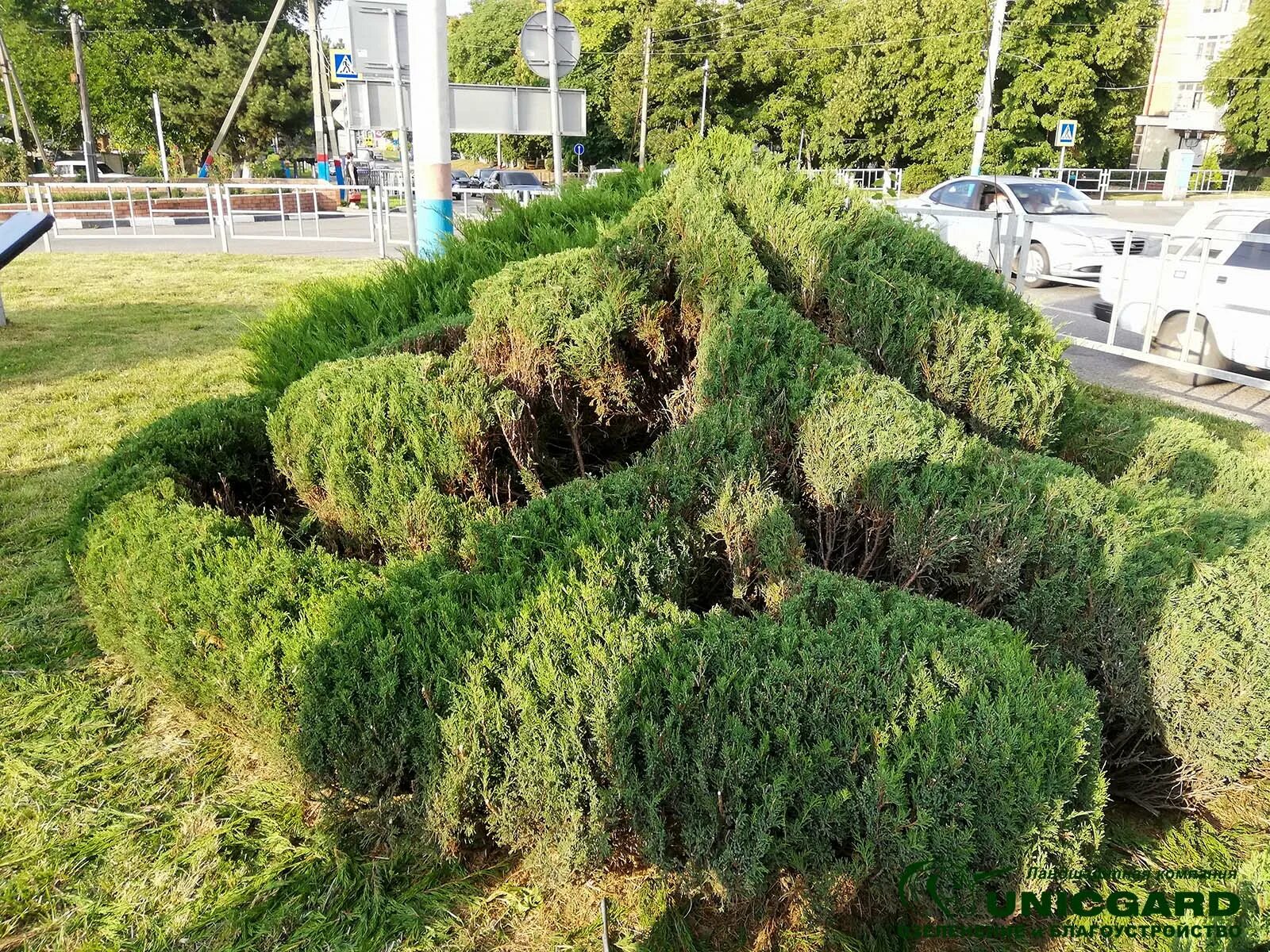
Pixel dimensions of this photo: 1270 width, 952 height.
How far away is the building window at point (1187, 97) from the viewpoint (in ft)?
173

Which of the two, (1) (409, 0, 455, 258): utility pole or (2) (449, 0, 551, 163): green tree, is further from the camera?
(2) (449, 0, 551, 163): green tree

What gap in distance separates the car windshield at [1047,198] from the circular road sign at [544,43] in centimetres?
889

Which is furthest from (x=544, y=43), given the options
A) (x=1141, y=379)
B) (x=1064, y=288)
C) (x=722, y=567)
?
(x=1064, y=288)

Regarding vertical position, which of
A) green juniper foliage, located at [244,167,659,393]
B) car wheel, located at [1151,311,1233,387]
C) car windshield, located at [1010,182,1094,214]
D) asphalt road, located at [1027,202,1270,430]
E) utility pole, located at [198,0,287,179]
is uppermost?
utility pole, located at [198,0,287,179]

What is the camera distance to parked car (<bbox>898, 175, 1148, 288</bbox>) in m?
12.7

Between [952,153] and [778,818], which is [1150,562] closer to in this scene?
[778,818]

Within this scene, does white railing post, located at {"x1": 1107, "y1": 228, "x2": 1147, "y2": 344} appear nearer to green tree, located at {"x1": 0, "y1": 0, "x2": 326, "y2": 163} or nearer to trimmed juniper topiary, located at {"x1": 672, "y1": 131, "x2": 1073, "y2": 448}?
trimmed juniper topiary, located at {"x1": 672, "y1": 131, "x2": 1073, "y2": 448}

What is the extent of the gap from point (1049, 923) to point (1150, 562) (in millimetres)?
1082

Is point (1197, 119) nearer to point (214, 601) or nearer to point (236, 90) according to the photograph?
point (236, 90)

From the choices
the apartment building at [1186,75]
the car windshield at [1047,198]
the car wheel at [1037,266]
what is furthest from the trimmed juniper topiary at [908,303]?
the apartment building at [1186,75]

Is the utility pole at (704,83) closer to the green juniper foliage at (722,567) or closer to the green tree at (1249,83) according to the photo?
the green tree at (1249,83)

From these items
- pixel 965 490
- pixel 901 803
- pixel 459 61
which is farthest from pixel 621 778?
pixel 459 61

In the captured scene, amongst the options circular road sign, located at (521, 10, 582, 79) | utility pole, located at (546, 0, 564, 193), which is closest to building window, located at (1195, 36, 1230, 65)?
circular road sign, located at (521, 10, 582, 79)

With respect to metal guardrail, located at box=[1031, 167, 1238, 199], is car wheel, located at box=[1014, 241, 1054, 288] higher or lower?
lower
